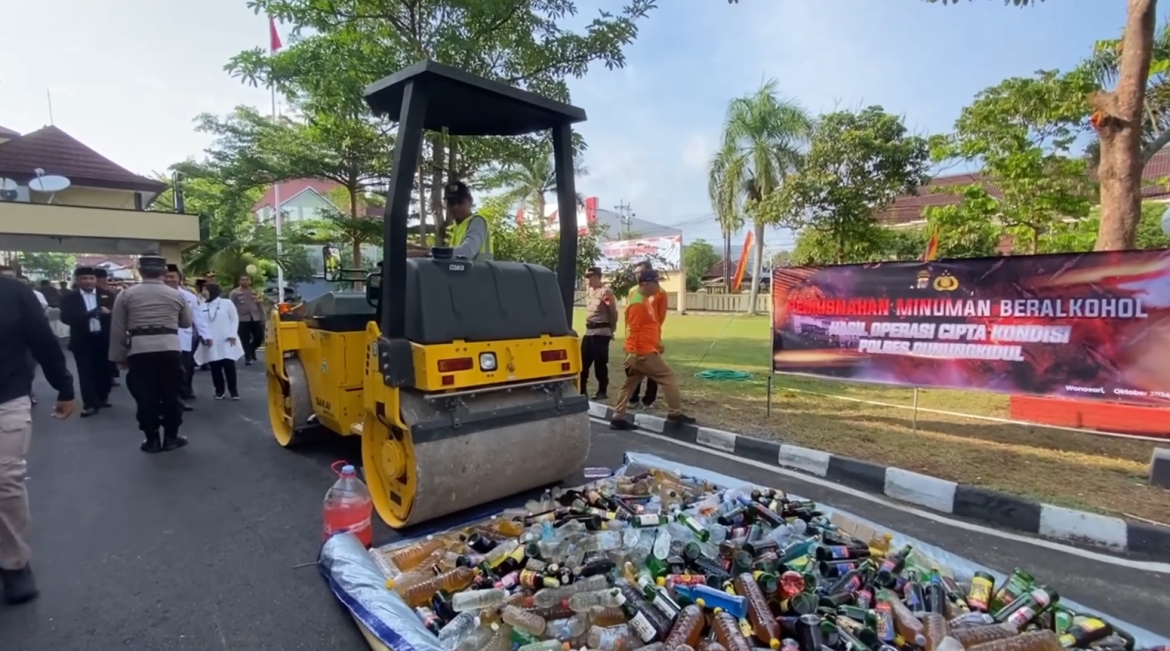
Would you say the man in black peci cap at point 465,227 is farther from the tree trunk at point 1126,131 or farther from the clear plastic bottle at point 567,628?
the tree trunk at point 1126,131

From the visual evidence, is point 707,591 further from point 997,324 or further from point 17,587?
point 997,324

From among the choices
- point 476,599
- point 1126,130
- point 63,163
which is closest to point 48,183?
point 63,163

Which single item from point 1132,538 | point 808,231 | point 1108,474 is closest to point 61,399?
point 1132,538

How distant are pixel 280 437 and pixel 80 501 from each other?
1.59m

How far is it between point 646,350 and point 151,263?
179 inches

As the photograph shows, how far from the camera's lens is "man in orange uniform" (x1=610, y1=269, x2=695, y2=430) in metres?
6.19

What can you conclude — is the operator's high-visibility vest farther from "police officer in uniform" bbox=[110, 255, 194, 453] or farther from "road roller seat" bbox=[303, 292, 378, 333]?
"police officer in uniform" bbox=[110, 255, 194, 453]

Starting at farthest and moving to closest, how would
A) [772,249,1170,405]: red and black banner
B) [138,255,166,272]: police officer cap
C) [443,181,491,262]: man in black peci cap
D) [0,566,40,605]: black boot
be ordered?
[138,255,166,272]: police officer cap → [772,249,1170,405]: red and black banner → [443,181,491,262]: man in black peci cap → [0,566,40,605]: black boot

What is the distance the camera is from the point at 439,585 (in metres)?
2.78

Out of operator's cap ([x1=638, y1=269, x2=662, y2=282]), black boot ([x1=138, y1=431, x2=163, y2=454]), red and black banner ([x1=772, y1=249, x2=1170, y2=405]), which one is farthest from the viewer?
operator's cap ([x1=638, y1=269, x2=662, y2=282])

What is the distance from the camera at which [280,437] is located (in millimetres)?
5664

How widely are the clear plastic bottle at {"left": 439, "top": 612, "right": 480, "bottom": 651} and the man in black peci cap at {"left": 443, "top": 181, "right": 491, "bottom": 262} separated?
7.17 feet

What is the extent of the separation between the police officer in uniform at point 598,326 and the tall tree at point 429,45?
2002 millimetres

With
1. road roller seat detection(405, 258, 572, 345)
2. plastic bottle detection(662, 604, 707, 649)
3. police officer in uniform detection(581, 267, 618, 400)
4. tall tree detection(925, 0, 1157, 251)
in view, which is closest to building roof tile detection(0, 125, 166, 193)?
police officer in uniform detection(581, 267, 618, 400)
